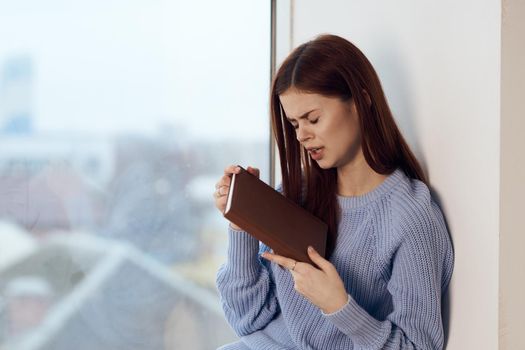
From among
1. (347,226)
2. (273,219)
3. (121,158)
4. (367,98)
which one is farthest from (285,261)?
(121,158)

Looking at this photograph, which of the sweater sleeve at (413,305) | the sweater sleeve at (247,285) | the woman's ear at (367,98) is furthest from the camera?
the sweater sleeve at (247,285)

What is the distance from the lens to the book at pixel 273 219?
1.26 metres

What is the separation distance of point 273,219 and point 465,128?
0.34 meters

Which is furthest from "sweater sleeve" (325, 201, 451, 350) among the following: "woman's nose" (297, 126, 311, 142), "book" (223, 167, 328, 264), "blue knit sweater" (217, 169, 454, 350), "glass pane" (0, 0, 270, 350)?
"glass pane" (0, 0, 270, 350)

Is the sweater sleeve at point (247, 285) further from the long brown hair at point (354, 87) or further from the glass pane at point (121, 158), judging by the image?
the glass pane at point (121, 158)

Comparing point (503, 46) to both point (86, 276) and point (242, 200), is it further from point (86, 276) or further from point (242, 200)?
point (86, 276)

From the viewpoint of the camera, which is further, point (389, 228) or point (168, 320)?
point (168, 320)

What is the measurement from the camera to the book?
1.26 metres

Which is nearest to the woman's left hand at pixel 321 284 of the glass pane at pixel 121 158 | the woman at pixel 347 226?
the woman at pixel 347 226

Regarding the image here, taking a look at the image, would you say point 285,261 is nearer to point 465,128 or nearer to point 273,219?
point 273,219

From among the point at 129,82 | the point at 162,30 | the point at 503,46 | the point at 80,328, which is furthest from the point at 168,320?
the point at 503,46

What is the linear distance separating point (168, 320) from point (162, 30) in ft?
2.59

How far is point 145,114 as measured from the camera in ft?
6.99

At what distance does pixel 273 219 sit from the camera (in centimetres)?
130
